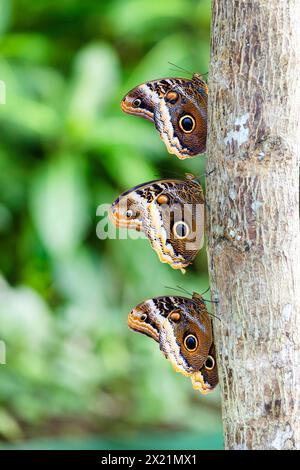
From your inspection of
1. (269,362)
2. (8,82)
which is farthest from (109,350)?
(269,362)

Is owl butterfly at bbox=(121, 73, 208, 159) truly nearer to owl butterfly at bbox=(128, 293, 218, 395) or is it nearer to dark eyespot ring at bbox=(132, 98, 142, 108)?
dark eyespot ring at bbox=(132, 98, 142, 108)

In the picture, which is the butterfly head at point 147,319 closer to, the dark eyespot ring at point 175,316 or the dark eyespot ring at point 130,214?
the dark eyespot ring at point 175,316

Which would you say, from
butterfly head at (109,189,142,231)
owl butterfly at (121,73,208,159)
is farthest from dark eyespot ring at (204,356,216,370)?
owl butterfly at (121,73,208,159)

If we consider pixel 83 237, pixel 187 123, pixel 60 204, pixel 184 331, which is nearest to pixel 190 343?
pixel 184 331

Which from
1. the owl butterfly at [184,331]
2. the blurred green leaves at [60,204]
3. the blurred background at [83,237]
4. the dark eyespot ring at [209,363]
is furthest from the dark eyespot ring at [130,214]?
the blurred green leaves at [60,204]

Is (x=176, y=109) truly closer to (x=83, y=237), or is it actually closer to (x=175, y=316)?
(x=175, y=316)

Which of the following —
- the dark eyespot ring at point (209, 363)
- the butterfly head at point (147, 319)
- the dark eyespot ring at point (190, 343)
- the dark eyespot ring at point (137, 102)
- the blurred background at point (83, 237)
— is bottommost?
the dark eyespot ring at point (209, 363)
